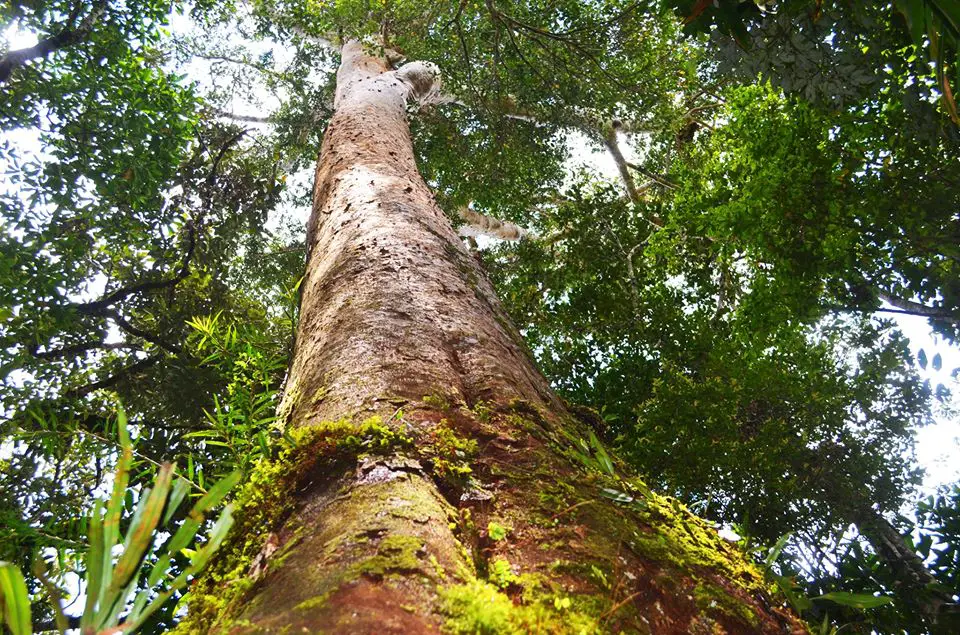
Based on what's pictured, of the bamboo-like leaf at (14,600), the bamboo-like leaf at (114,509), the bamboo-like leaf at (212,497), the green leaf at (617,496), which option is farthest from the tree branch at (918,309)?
the bamboo-like leaf at (14,600)

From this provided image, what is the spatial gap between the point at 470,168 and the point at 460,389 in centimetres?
707

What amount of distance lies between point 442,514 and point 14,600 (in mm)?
627

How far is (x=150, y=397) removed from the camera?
5.76 meters

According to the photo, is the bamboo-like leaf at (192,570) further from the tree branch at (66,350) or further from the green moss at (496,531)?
the tree branch at (66,350)

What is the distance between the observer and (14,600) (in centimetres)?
61

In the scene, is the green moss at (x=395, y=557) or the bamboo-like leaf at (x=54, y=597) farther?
the green moss at (x=395, y=557)

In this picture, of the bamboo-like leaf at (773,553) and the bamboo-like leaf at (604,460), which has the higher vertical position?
the bamboo-like leaf at (604,460)

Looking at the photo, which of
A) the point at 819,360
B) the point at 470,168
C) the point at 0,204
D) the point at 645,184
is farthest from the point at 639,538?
the point at 645,184

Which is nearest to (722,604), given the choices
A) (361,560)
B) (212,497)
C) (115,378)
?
(361,560)

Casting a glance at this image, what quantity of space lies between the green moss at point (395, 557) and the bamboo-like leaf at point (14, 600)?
0.40 metres

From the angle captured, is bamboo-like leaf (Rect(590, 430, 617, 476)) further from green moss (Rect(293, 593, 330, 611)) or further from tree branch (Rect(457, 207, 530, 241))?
tree branch (Rect(457, 207, 530, 241))

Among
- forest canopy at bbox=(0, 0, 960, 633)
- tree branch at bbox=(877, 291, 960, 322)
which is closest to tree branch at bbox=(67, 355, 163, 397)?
forest canopy at bbox=(0, 0, 960, 633)

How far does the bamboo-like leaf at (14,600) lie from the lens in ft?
1.98

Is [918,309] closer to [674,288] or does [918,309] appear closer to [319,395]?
[674,288]
